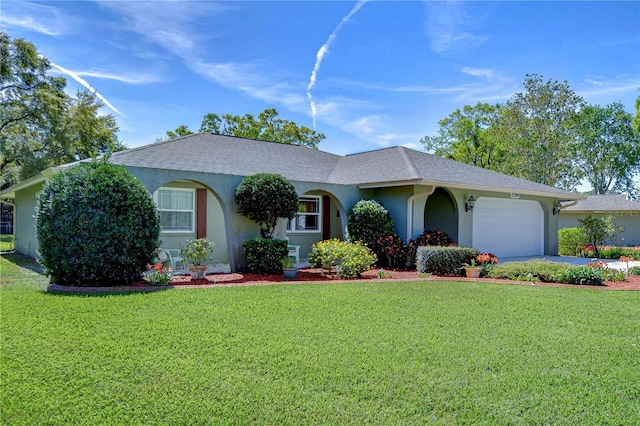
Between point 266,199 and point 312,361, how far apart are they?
718 centimetres

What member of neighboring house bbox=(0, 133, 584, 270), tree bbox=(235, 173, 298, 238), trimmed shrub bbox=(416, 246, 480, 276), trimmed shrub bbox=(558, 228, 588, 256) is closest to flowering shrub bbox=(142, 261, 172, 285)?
neighboring house bbox=(0, 133, 584, 270)

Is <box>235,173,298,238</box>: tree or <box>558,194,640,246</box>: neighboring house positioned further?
<box>558,194,640,246</box>: neighboring house

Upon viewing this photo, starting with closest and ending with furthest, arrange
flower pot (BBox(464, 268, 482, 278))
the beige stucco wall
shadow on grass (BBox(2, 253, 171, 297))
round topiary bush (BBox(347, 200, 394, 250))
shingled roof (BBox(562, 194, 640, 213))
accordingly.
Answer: shadow on grass (BBox(2, 253, 171, 297)) < flower pot (BBox(464, 268, 482, 278)) < round topiary bush (BBox(347, 200, 394, 250)) < the beige stucco wall < shingled roof (BBox(562, 194, 640, 213))

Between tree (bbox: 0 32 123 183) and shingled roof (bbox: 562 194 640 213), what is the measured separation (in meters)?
34.4

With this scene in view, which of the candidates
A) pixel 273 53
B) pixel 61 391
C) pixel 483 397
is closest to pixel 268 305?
pixel 61 391

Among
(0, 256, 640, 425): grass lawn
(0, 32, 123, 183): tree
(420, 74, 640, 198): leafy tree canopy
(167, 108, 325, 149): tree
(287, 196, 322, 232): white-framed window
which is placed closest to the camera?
(0, 256, 640, 425): grass lawn

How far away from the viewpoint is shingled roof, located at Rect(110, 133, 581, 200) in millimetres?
12164

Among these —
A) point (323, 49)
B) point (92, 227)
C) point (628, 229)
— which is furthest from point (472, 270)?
point (628, 229)

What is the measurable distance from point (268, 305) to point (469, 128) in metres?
35.1

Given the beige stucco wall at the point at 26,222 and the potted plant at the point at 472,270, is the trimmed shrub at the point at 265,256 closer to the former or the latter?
the potted plant at the point at 472,270

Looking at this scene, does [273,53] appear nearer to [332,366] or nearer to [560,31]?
[560,31]

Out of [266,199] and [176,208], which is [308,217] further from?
[176,208]

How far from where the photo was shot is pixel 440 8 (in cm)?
1088

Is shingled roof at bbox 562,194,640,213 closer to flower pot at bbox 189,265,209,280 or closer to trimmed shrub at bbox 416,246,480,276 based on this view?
trimmed shrub at bbox 416,246,480,276
